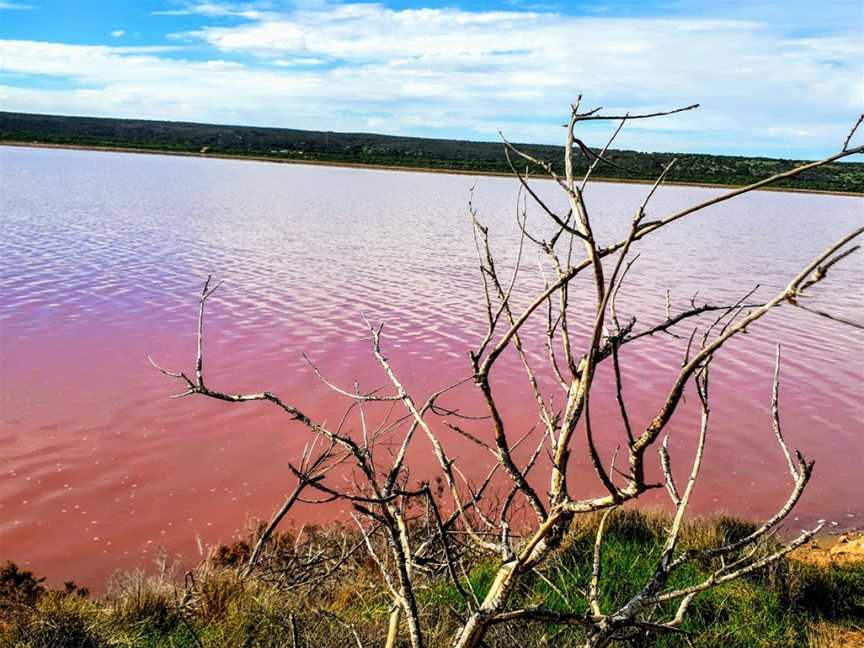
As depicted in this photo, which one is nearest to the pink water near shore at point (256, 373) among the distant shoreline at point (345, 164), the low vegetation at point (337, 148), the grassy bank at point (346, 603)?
the grassy bank at point (346, 603)

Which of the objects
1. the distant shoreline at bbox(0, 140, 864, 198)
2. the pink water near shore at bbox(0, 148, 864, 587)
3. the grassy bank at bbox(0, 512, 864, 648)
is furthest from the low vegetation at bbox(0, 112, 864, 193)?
the grassy bank at bbox(0, 512, 864, 648)

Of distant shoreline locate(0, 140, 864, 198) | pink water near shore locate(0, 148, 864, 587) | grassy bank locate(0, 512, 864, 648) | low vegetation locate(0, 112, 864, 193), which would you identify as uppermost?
low vegetation locate(0, 112, 864, 193)

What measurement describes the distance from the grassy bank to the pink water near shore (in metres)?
1.16

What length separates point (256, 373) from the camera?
8867 mm

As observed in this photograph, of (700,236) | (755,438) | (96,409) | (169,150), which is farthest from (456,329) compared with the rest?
(169,150)

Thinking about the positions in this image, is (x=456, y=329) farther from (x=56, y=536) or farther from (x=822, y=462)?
(x=56, y=536)

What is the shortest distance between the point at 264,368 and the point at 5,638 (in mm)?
5807

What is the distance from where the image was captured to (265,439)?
722cm

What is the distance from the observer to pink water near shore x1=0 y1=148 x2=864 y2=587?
238 inches

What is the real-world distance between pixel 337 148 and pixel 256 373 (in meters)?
92.4

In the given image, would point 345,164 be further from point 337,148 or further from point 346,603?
point 346,603

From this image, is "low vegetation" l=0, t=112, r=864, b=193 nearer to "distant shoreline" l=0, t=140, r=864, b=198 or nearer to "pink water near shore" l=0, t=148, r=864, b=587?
"distant shoreline" l=0, t=140, r=864, b=198

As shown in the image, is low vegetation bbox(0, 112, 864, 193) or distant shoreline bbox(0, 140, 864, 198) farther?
low vegetation bbox(0, 112, 864, 193)

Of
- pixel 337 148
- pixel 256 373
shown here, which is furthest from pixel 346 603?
pixel 337 148
